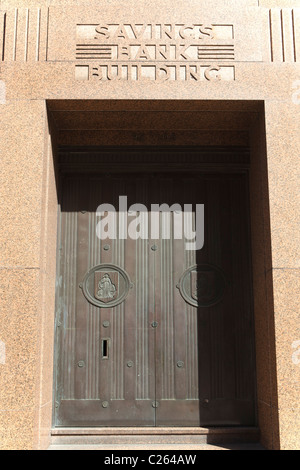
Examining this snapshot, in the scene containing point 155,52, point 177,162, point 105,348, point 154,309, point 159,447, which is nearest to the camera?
point 159,447

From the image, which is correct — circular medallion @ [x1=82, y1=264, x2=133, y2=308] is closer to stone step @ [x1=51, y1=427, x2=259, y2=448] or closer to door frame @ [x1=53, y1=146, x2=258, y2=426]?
door frame @ [x1=53, y1=146, x2=258, y2=426]

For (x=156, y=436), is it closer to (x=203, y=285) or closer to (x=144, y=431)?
(x=144, y=431)

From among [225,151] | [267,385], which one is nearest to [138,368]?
[267,385]

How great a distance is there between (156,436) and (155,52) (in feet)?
15.9

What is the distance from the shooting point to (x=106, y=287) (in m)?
7.34

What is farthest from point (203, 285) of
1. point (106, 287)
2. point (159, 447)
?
point (159, 447)

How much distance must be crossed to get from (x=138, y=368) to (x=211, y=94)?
363 cm

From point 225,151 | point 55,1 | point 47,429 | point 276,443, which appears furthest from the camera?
point 225,151

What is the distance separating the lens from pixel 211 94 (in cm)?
678

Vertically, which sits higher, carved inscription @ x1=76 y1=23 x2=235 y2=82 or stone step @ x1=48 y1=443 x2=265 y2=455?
carved inscription @ x1=76 y1=23 x2=235 y2=82

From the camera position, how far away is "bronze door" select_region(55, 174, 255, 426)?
709cm

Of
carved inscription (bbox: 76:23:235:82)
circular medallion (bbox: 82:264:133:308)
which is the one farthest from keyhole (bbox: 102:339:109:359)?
carved inscription (bbox: 76:23:235:82)

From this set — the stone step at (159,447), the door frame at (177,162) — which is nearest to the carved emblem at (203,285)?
the door frame at (177,162)

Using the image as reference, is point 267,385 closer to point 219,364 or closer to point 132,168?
point 219,364
